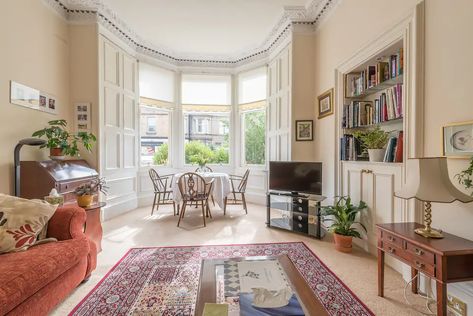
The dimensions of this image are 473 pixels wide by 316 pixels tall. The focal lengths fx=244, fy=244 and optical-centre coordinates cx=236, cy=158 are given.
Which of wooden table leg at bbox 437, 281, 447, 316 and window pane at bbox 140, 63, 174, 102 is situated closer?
wooden table leg at bbox 437, 281, 447, 316

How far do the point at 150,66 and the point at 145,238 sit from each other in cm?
389

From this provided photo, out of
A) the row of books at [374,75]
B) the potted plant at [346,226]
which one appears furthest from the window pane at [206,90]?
the potted plant at [346,226]

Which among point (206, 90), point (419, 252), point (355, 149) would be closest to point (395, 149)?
point (355, 149)

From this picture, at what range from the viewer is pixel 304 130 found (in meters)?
4.28

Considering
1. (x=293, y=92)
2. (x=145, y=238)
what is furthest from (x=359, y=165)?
(x=145, y=238)

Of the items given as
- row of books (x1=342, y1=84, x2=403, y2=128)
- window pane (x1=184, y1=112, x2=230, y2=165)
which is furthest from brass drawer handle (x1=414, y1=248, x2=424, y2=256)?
window pane (x1=184, y1=112, x2=230, y2=165)

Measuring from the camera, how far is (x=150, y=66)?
18.1 ft

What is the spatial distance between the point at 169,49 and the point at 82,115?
2540 millimetres

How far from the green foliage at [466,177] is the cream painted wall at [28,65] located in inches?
170

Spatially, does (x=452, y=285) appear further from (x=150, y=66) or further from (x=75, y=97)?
(x=150, y=66)

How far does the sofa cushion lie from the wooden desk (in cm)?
246

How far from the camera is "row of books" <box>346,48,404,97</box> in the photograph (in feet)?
8.04

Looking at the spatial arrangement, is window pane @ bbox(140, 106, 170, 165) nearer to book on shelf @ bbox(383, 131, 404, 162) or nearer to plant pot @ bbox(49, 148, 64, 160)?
plant pot @ bbox(49, 148, 64, 160)

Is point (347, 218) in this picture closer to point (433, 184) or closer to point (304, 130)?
point (433, 184)
